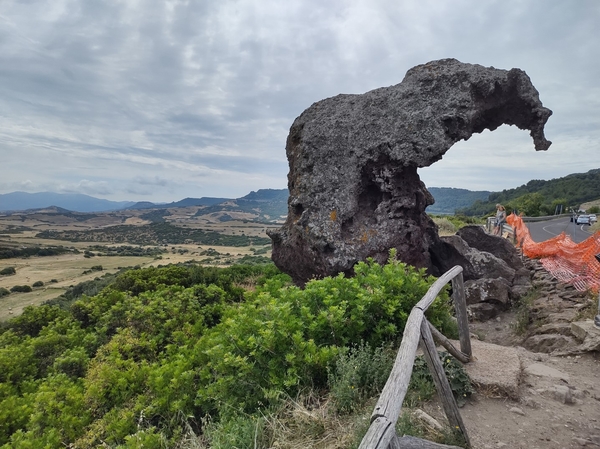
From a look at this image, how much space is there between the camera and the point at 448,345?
161 inches

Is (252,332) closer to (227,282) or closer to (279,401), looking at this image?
(279,401)

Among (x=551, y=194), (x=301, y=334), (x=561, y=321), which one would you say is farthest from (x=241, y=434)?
(x=551, y=194)

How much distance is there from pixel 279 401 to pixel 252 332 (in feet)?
3.34

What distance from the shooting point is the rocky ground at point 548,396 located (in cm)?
341

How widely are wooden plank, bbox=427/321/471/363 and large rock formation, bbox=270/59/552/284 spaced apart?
11.1 feet

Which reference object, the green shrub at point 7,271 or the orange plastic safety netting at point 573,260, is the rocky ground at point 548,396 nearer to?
the orange plastic safety netting at point 573,260

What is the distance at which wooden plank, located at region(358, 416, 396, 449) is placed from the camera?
173 centimetres

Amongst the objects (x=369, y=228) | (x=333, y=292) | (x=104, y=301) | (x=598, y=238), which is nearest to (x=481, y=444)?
(x=333, y=292)

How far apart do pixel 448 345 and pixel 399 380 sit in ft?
7.01

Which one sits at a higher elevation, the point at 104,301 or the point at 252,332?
the point at 252,332

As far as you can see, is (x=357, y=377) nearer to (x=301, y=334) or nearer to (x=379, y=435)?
(x=301, y=334)

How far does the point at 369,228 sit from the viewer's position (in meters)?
8.06

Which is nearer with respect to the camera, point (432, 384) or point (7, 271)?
point (432, 384)

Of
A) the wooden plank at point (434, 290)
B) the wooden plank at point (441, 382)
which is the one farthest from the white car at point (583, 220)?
the wooden plank at point (441, 382)
